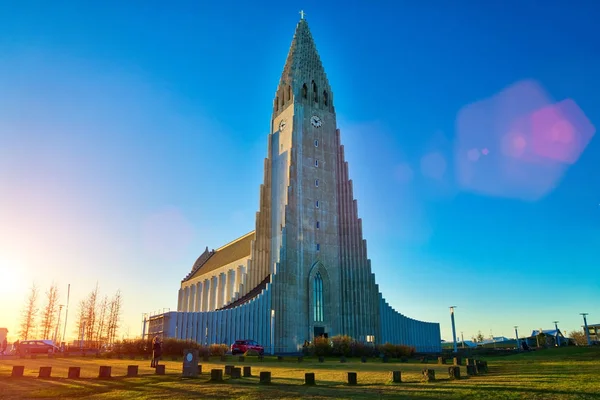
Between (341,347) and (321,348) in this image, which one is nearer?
(321,348)

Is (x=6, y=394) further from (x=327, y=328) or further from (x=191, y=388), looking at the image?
(x=327, y=328)

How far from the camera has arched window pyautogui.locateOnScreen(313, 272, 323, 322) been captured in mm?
54556

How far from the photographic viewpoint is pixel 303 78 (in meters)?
62.9

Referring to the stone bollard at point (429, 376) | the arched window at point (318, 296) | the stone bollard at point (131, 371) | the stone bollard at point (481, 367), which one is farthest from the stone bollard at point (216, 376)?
the arched window at point (318, 296)

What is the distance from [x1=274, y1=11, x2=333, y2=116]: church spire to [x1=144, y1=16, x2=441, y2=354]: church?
0.16 metres

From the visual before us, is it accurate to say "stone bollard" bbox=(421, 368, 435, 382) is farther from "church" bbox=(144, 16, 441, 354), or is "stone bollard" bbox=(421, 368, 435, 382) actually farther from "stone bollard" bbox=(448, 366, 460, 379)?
"church" bbox=(144, 16, 441, 354)

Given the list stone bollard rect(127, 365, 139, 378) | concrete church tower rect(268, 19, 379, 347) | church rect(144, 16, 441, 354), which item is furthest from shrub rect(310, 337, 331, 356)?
stone bollard rect(127, 365, 139, 378)

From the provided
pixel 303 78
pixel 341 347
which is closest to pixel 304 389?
pixel 341 347

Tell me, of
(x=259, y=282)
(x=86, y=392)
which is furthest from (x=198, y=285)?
(x=86, y=392)

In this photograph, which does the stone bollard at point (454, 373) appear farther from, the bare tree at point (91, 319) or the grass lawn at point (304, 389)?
the bare tree at point (91, 319)

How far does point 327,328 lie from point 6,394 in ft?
146

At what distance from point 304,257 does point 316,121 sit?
60.7 feet

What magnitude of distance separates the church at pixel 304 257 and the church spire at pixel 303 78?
158 mm

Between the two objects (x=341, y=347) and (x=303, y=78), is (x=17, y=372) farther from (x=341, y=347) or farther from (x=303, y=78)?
(x=303, y=78)
